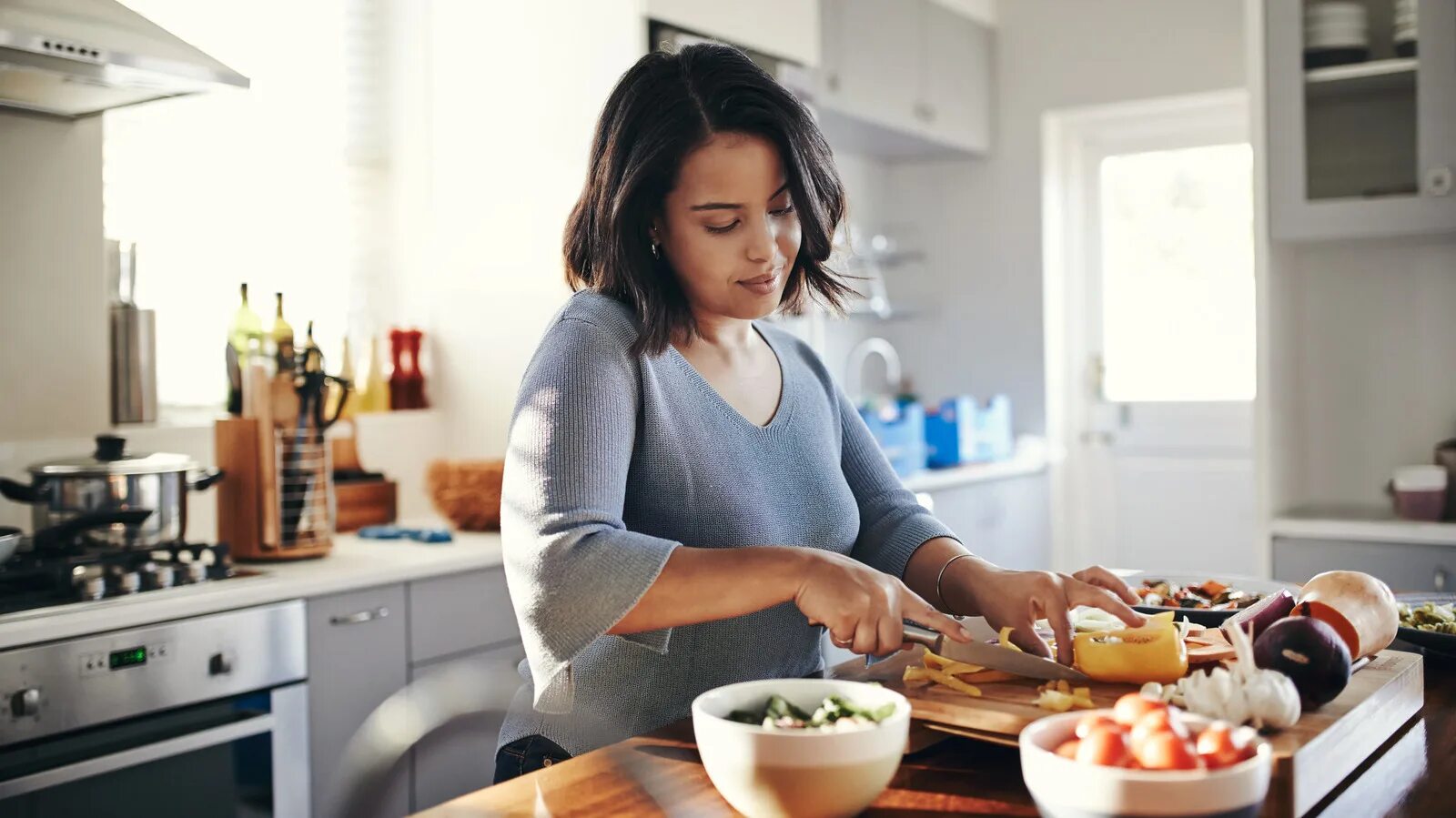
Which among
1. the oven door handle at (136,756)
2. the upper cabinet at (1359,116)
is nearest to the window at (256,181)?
the oven door handle at (136,756)

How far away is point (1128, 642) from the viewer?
113cm

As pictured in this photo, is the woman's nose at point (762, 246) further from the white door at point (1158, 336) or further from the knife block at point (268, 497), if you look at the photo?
the white door at point (1158, 336)

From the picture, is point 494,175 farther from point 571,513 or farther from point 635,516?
point 571,513

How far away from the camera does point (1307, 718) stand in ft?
3.36

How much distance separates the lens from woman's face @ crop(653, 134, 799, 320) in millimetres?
1328

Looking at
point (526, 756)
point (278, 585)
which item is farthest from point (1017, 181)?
point (526, 756)

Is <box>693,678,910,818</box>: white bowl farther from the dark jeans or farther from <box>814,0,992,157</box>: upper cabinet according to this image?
<box>814,0,992,157</box>: upper cabinet

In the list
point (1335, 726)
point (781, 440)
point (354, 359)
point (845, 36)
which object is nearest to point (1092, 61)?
point (845, 36)

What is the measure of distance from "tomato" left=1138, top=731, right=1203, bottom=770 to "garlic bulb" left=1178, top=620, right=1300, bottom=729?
164 millimetres

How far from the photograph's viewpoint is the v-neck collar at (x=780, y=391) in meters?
1.36

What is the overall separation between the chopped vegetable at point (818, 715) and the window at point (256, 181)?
2286 millimetres

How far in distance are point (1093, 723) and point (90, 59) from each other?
6.20ft

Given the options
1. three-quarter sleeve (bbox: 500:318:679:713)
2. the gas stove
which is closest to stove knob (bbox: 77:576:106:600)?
the gas stove

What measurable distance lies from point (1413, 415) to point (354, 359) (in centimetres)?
270
